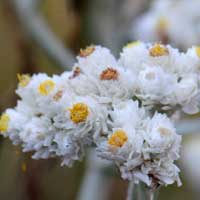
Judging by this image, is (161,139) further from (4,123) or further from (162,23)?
(162,23)

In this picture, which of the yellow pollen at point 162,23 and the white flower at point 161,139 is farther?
the yellow pollen at point 162,23

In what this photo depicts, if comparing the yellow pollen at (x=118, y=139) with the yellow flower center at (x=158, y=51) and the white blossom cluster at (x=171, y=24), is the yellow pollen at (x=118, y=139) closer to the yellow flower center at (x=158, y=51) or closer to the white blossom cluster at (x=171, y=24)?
the yellow flower center at (x=158, y=51)

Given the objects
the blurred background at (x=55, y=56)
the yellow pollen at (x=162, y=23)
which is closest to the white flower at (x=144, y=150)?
the blurred background at (x=55, y=56)

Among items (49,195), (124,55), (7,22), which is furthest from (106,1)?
(124,55)

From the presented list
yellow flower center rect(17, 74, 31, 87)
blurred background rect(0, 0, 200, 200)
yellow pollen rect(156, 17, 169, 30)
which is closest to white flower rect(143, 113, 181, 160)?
yellow flower center rect(17, 74, 31, 87)

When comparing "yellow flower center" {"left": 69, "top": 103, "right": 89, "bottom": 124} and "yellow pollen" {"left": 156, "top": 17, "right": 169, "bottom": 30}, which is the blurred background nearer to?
"yellow pollen" {"left": 156, "top": 17, "right": 169, "bottom": 30}

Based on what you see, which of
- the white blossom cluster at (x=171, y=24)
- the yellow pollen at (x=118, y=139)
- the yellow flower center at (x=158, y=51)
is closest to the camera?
the yellow pollen at (x=118, y=139)

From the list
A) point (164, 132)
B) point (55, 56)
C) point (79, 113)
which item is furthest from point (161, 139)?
point (55, 56)
